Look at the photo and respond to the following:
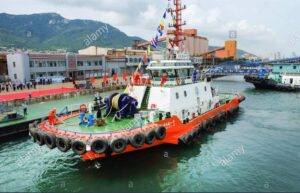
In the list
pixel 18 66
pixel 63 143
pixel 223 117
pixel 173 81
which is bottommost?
pixel 223 117

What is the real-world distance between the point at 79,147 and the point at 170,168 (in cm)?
485

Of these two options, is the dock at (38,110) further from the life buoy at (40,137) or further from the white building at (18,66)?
the white building at (18,66)

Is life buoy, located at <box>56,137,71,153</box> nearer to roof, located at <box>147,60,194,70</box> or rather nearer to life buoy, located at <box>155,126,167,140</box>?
life buoy, located at <box>155,126,167,140</box>

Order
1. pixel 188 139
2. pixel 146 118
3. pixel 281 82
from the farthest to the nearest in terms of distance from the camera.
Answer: pixel 281 82, pixel 146 118, pixel 188 139

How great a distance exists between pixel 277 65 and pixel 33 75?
50.1m

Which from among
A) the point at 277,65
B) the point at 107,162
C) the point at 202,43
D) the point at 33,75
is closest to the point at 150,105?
the point at 107,162

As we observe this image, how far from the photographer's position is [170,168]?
41.3 feet

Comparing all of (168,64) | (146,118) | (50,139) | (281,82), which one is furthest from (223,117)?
(281,82)

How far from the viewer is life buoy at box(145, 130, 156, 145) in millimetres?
12269

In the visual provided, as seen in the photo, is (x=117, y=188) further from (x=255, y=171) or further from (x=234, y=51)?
(x=234, y=51)

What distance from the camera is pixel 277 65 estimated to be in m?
52.4

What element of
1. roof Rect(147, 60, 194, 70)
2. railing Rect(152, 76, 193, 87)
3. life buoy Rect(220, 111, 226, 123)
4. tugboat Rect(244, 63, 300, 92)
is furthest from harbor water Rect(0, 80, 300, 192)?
tugboat Rect(244, 63, 300, 92)

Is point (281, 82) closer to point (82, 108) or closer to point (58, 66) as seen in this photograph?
point (82, 108)

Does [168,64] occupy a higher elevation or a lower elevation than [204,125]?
higher
